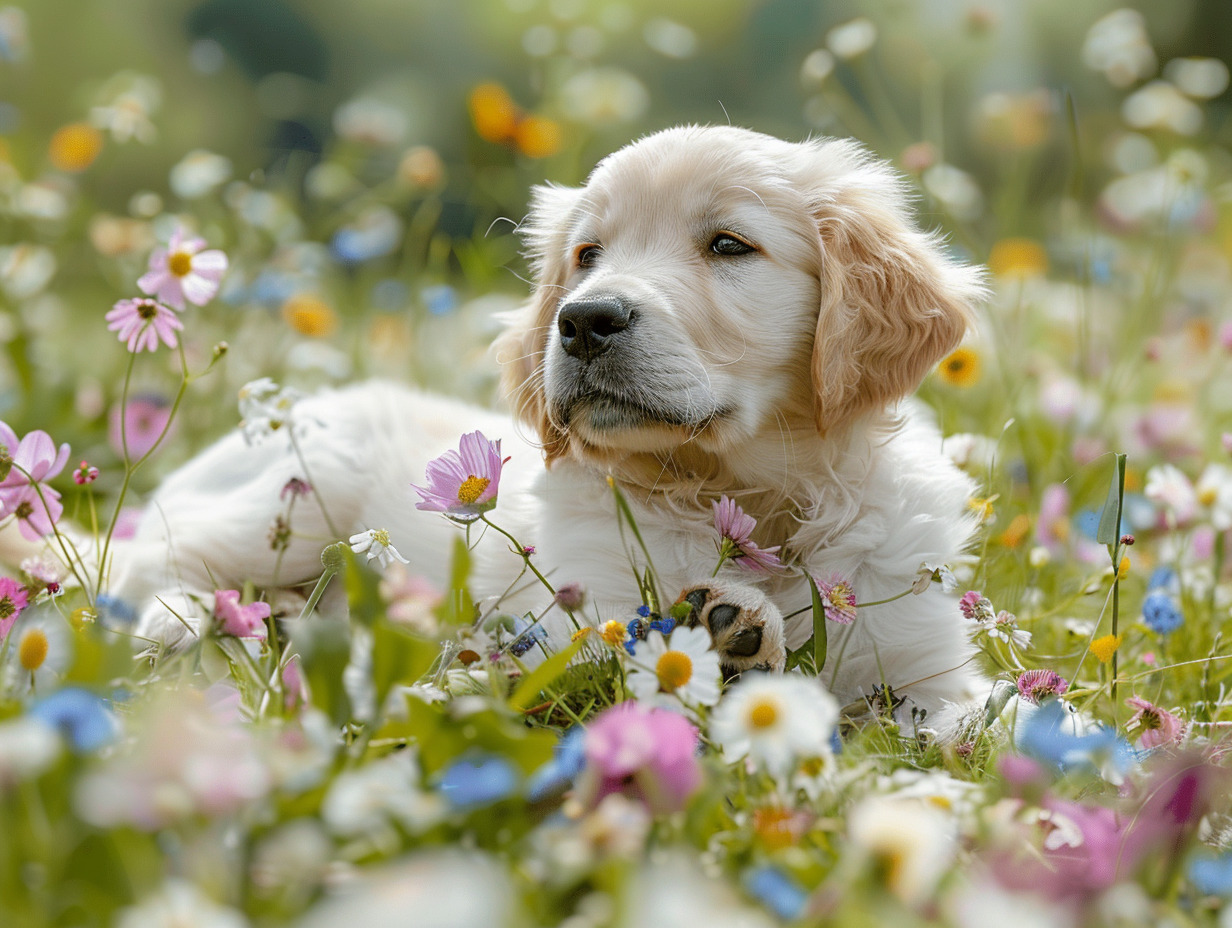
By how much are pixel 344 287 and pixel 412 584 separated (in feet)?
18.1

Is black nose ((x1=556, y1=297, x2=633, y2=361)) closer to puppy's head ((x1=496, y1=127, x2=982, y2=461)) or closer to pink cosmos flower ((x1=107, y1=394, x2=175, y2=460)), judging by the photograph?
puppy's head ((x1=496, y1=127, x2=982, y2=461))

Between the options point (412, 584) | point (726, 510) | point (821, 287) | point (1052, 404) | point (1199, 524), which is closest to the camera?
point (412, 584)

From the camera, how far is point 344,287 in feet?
20.9

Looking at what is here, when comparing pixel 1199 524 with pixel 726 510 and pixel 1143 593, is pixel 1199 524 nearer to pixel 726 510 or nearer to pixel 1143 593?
pixel 1143 593

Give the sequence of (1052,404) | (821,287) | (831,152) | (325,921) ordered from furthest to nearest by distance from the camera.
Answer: (1052,404) < (831,152) < (821,287) < (325,921)

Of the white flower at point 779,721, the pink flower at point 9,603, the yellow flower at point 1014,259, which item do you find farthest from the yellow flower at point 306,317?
the yellow flower at point 1014,259

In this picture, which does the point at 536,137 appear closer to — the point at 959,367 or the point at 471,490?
the point at 959,367

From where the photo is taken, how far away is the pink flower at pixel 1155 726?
1669 mm

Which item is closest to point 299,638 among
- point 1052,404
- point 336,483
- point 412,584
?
point 412,584

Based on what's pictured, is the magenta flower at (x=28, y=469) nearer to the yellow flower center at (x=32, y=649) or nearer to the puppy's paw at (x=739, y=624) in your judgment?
the yellow flower center at (x=32, y=649)

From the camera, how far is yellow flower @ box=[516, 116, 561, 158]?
409cm

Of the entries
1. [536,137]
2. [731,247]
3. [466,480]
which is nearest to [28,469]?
[466,480]

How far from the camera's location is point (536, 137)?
4.10 m

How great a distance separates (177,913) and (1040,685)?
143 centimetres
